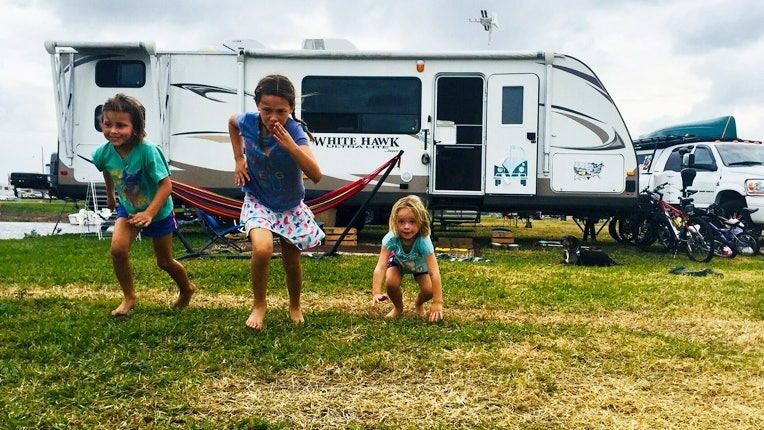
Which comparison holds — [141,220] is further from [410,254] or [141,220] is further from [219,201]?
[219,201]

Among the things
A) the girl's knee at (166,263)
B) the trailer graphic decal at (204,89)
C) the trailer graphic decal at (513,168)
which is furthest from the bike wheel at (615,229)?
the girl's knee at (166,263)

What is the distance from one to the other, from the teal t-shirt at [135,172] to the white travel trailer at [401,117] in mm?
5708

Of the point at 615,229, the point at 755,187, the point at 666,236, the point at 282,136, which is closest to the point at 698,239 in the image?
the point at 666,236

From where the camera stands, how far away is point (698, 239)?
835 centimetres

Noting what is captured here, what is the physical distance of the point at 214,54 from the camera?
9.67 m

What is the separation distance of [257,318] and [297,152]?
1.04 meters

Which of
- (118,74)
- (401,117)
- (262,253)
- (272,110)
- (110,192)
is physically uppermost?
(118,74)

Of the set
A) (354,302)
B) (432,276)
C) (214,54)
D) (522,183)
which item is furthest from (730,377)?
(214,54)

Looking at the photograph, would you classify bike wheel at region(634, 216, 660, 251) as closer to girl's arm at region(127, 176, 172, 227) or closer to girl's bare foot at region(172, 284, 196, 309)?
girl's bare foot at region(172, 284, 196, 309)

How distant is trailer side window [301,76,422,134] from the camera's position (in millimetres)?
9562

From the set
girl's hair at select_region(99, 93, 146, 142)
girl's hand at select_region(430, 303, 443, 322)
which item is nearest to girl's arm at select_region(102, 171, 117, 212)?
girl's hair at select_region(99, 93, 146, 142)

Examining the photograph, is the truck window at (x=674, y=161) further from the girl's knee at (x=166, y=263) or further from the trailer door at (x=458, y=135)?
the girl's knee at (x=166, y=263)

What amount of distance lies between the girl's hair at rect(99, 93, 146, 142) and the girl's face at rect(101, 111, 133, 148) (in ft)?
0.08

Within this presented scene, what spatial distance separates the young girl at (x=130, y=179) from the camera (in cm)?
379
